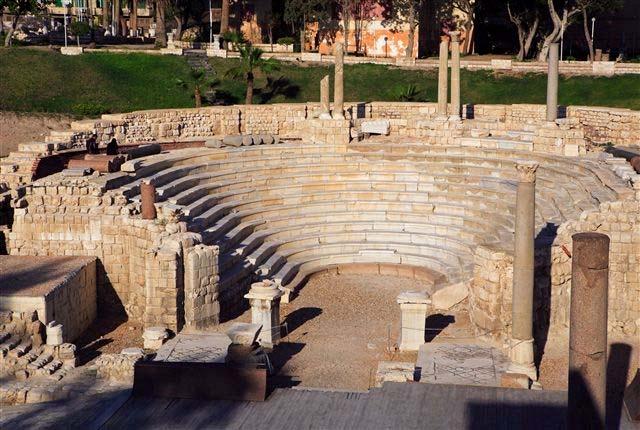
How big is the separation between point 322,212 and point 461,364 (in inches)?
481

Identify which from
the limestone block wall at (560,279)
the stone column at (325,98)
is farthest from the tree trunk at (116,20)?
the limestone block wall at (560,279)

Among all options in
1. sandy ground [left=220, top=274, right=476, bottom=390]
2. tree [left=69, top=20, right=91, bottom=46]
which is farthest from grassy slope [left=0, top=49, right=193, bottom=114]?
sandy ground [left=220, top=274, right=476, bottom=390]

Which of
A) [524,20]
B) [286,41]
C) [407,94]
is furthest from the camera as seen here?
[286,41]

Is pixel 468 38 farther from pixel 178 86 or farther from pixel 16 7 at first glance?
pixel 16 7

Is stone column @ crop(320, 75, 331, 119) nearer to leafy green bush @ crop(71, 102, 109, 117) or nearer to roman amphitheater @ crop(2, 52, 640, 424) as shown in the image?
roman amphitheater @ crop(2, 52, 640, 424)

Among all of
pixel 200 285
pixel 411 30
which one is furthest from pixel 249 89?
pixel 200 285

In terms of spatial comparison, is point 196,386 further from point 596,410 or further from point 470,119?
point 470,119

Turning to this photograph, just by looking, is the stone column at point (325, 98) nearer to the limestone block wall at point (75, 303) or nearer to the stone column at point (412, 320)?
the limestone block wall at point (75, 303)

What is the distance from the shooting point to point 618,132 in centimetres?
3922

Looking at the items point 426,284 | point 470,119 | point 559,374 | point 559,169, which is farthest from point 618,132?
point 559,374

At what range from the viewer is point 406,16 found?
62656 mm

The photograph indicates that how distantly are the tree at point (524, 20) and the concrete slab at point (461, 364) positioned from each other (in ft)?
125

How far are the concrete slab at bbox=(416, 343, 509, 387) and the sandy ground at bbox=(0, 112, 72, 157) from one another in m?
25.7

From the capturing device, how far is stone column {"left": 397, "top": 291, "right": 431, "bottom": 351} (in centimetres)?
2360
